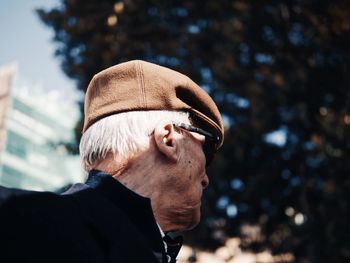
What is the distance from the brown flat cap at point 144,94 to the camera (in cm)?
170

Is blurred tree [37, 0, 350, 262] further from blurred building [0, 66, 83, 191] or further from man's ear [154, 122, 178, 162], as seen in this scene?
blurred building [0, 66, 83, 191]

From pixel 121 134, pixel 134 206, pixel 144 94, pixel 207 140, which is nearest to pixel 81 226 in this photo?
pixel 134 206

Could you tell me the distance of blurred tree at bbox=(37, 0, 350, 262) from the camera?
5613mm

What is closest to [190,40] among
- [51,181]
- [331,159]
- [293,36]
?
[293,36]

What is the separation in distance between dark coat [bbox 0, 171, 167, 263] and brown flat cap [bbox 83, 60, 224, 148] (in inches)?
15.7

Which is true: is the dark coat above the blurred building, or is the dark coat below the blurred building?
above

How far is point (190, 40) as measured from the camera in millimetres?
6605

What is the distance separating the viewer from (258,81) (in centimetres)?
607

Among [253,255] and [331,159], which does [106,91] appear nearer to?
[331,159]

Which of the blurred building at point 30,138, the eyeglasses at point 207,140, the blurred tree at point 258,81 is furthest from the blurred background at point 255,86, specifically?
the blurred building at point 30,138

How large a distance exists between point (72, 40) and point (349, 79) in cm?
484

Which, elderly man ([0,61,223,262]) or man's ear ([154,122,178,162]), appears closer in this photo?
elderly man ([0,61,223,262])

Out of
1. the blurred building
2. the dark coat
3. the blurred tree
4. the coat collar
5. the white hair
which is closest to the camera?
the dark coat

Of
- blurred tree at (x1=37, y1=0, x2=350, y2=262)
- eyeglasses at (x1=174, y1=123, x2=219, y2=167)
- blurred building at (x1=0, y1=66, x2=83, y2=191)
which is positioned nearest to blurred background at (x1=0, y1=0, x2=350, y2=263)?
blurred tree at (x1=37, y1=0, x2=350, y2=262)
